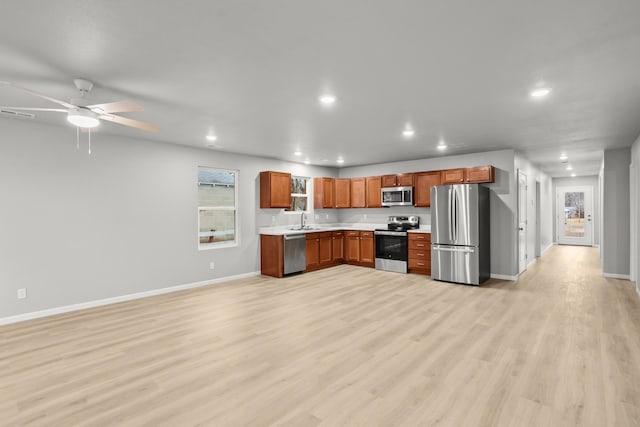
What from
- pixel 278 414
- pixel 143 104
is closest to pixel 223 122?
pixel 143 104

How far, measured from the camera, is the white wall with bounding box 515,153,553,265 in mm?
7539

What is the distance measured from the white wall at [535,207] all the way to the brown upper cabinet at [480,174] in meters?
0.61

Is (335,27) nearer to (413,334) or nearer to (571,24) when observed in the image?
(571,24)

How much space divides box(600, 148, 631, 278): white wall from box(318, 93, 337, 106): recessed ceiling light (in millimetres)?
6182

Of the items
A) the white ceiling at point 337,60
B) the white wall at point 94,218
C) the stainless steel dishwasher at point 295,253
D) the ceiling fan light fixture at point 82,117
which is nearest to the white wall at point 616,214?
the white ceiling at point 337,60

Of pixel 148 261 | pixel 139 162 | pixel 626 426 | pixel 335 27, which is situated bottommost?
pixel 626 426

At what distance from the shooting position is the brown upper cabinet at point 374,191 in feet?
26.1

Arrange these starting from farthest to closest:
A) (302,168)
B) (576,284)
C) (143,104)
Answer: (302,168) < (576,284) < (143,104)

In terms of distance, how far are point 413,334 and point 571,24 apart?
3000 mm

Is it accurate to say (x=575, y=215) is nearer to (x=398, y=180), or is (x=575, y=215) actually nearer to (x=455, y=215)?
(x=398, y=180)

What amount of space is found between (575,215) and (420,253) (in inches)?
333

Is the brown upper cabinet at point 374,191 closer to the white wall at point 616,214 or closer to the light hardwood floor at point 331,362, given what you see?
the light hardwood floor at point 331,362

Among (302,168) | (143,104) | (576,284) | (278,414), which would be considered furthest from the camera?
(302,168)

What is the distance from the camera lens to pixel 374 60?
2.56m
